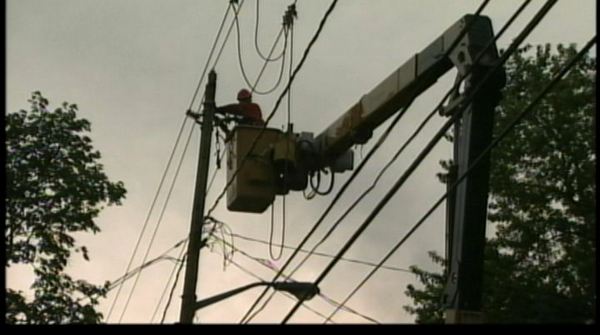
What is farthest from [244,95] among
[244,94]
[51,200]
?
[51,200]

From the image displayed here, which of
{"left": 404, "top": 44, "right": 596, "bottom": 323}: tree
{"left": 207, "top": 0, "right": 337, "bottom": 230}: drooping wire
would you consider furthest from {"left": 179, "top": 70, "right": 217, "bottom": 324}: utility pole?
{"left": 404, "top": 44, "right": 596, "bottom": 323}: tree

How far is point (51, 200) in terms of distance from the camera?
72.9 feet

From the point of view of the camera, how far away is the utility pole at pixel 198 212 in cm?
1524

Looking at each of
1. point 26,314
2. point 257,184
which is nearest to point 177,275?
point 257,184

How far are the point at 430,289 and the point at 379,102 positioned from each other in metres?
16.1

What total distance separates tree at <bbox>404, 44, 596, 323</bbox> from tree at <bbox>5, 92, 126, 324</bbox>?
27.0ft

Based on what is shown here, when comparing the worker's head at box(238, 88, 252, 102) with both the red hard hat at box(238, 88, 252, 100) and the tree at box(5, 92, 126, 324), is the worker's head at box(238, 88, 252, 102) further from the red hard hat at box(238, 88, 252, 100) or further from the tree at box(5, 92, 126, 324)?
the tree at box(5, 92, 126, 324)

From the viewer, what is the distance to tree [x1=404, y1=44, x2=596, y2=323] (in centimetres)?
2475

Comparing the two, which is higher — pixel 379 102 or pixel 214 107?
pixel 214 107

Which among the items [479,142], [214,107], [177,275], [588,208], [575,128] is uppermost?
[575,128]

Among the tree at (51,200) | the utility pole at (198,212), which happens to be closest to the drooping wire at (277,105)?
the utility pole at (198,212)

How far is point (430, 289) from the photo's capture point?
27.1 metres

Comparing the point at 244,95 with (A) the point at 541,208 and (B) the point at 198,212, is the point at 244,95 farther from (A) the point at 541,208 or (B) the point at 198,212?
(A) the point at 541,208

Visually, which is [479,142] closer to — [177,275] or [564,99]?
[177,275]
